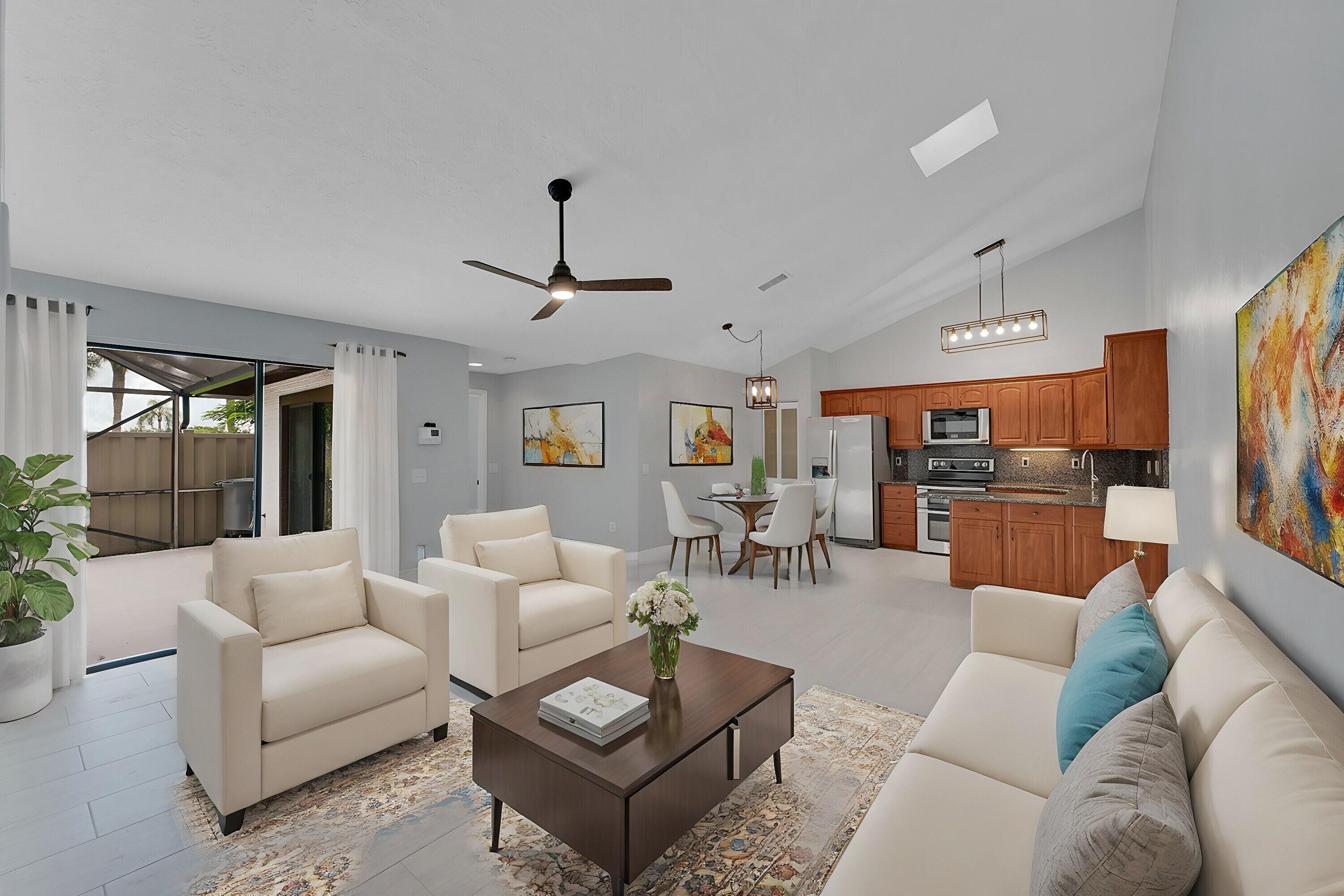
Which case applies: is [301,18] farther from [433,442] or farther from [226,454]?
[433,442]

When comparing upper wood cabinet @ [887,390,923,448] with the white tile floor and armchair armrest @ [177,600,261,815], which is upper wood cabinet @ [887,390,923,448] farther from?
armchair armrest @ [177,600,261,815]

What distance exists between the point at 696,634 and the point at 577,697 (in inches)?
79.9

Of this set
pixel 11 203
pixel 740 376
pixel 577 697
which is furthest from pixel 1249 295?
pixel 740 376

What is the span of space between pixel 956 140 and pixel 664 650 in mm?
3611

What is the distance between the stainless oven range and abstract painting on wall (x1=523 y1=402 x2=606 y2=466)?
3734mm

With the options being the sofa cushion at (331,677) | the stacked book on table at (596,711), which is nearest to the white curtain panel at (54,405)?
the sofa cushion at (331,677)

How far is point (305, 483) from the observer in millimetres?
4395

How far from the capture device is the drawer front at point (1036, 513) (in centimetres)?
450

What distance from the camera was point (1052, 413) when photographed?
5984 mm

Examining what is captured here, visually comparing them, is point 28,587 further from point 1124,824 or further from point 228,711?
point 1124,824

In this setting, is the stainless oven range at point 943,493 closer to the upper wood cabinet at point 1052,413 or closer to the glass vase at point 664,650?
the upper wood cabinet at point 1052,413

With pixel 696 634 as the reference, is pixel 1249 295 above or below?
above

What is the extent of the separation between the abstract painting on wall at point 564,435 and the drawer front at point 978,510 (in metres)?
3.61

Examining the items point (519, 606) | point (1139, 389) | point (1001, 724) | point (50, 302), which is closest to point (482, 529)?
point (519, 606)
